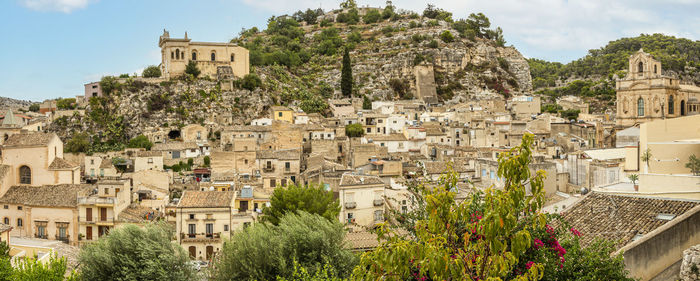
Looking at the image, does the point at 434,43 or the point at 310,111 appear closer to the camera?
the point at 310,111

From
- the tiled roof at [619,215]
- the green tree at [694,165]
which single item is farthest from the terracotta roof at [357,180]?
the green tree at [694,165]

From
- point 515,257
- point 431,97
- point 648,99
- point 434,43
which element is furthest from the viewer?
point 434,43

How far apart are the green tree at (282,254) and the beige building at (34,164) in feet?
74.8

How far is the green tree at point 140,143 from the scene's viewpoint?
185 ft

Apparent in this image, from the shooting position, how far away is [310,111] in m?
68.4

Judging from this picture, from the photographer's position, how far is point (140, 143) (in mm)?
56719

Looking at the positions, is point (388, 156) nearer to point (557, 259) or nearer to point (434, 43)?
point (557, 259)

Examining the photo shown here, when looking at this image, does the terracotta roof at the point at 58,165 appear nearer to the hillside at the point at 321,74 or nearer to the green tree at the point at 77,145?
the green tree at the point at 77,145

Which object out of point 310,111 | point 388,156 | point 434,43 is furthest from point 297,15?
point 388,156

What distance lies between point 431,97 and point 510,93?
13.7 metres

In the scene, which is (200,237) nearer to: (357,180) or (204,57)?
(357,180)

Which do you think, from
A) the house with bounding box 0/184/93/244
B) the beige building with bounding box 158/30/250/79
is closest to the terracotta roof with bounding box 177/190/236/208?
the house with bounding box 0/184/93/244

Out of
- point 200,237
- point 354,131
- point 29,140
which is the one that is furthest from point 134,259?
point 354,131

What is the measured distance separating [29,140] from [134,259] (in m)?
22.9
